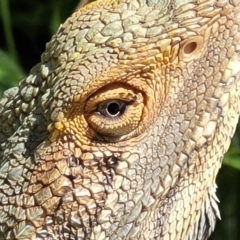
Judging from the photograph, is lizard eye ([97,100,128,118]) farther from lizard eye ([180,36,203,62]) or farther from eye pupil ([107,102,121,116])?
lizard eye ([180,36,203,62])

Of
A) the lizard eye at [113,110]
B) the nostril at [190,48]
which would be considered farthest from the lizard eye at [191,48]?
the lizard eye at [113,110]

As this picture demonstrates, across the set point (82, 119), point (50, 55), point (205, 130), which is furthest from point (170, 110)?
point (50, 55)

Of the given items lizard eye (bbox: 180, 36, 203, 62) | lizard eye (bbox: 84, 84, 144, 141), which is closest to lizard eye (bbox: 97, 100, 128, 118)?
lizard eye (bbox: 84, 84, 144, 141)

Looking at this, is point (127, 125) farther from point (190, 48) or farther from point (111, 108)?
point (190, 48)

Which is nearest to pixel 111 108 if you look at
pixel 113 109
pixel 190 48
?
pixel 113 109

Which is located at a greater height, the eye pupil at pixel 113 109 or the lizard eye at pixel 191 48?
the lizard eye at pixel 191 48

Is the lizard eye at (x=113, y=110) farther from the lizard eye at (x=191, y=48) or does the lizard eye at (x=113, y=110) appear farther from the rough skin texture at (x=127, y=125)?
the lizard eye at (x=191, y=48)

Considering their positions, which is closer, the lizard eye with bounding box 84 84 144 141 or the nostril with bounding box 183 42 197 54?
the lizard eye with bounding box 84 84 144 141

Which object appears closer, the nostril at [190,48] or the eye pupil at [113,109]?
the eye pupil at [113,109]
